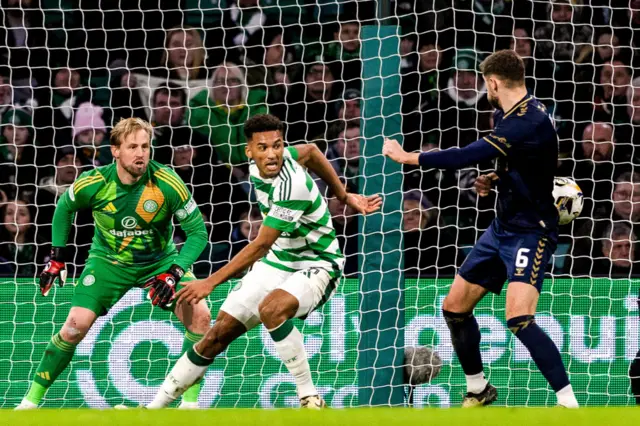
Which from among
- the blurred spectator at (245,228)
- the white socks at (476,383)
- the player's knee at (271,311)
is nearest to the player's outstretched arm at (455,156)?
the player's knee at (271,311)

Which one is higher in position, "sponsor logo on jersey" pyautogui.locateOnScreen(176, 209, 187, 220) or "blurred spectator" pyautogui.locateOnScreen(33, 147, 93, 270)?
"sponsor logo on jersey" pyautogui.locateOnScreen(176, 209, 187, 220)

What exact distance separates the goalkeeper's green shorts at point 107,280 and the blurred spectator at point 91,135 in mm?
1732

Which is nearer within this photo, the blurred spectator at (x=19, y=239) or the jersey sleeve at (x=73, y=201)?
the jersey sleeve at (x=73, y=201)

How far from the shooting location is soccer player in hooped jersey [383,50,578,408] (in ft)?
17.5

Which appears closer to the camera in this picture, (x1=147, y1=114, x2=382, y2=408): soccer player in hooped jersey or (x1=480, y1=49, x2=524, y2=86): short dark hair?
(x1=480, y1=49, x2=524, y2=86): short dark hair

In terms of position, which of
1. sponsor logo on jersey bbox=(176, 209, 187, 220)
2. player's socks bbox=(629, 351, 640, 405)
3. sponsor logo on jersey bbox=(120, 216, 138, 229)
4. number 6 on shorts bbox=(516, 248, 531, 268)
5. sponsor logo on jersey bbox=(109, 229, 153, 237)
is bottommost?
player's socks bbox=(629, 351, 640, 405)

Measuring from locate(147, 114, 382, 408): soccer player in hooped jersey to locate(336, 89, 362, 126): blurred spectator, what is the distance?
6.75ft

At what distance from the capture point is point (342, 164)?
312 inches

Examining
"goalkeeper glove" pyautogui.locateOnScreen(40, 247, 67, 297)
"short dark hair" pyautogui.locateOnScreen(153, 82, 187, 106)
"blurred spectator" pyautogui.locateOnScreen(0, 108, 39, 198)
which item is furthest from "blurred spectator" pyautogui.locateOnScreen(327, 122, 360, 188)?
"goalkeeper glove" pyautogui.locateOnScreen(40, 247, 67, 297)

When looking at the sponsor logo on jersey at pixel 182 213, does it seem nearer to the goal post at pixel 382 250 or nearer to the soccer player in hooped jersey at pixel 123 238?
the soccer player in hooped jersey at pixel 123 238

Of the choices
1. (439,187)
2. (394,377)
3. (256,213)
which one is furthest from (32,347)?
(439,187)

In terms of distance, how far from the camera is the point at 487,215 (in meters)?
7.97

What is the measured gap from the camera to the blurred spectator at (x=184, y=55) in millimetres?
8234

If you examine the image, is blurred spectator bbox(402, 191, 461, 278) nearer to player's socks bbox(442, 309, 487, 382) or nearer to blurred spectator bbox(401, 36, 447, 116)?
blurred spectator bbox(401, 36, 447, 116)
